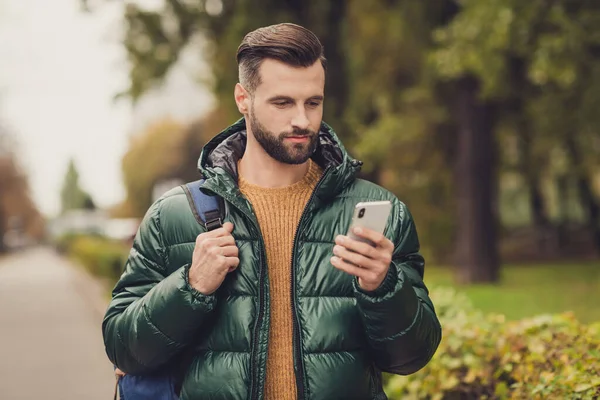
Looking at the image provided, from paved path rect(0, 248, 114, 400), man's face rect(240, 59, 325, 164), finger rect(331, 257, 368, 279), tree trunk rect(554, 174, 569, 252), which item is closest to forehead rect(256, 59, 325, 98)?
man's face rect(240, 59, 325, 164)

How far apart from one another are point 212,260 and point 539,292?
15347 millimetres

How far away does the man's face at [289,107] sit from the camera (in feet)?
8.90

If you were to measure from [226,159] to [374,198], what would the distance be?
525mm

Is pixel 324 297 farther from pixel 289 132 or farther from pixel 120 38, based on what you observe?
pixel 120 38

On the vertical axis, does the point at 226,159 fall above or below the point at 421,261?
above

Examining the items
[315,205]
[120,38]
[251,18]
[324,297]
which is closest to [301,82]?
[315,205]

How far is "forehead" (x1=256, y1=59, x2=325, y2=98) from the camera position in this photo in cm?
271

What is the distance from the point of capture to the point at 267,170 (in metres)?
2.93

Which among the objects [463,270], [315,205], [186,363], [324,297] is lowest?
[186,363]

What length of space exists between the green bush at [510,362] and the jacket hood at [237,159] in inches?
62.3

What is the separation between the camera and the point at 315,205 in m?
2.81

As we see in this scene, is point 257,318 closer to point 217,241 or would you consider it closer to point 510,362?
point 217,241

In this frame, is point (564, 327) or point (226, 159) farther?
point (564, 327)

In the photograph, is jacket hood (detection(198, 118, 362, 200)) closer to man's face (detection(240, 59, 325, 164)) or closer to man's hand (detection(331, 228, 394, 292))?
man's face (detection(240, 59, 325, 164))
